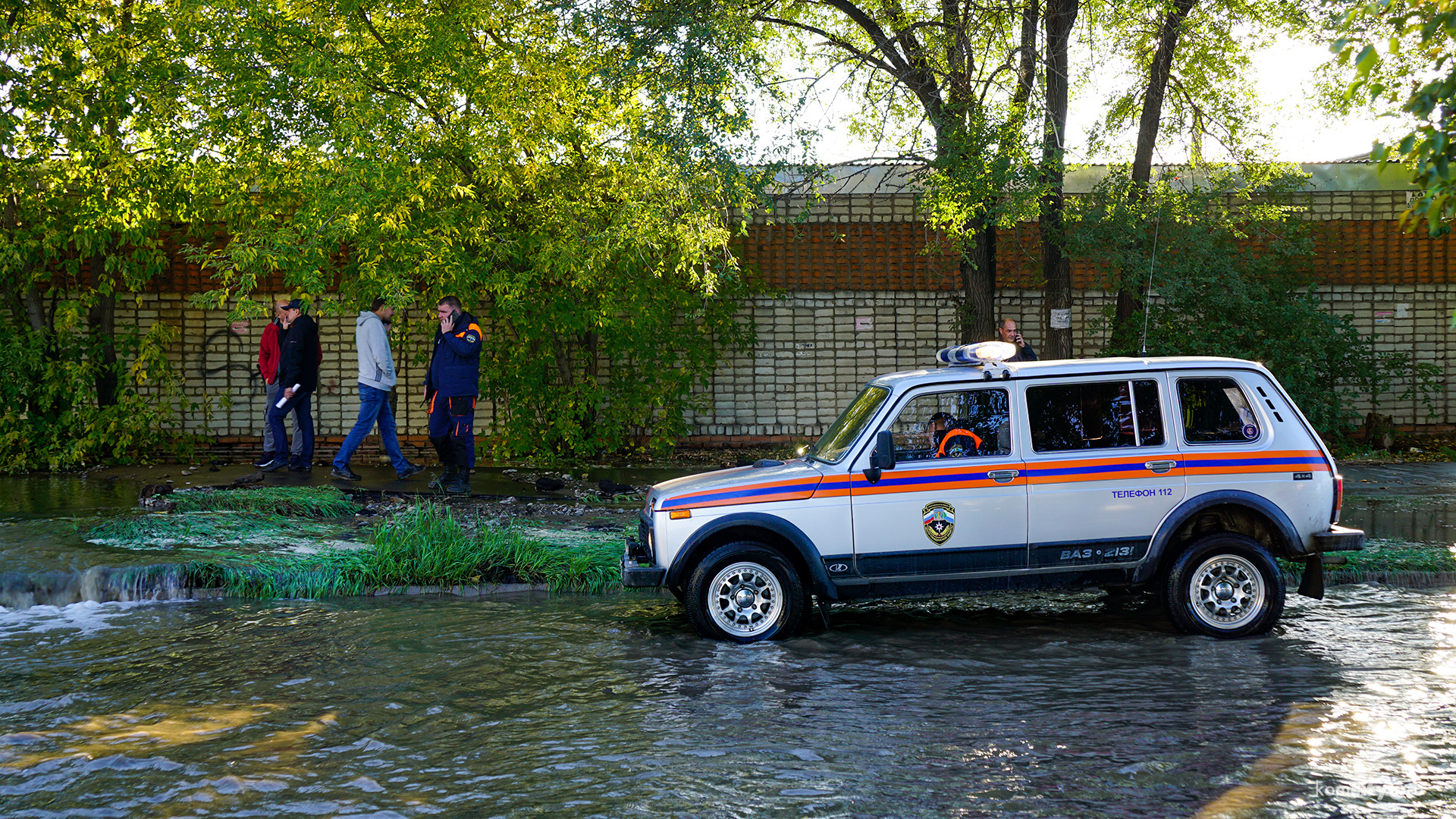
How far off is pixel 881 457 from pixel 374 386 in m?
7.40

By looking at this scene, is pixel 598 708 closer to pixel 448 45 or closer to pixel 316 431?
pixel 448 45

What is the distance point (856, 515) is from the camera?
6805 mm

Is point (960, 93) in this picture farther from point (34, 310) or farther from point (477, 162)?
point (34, 310)

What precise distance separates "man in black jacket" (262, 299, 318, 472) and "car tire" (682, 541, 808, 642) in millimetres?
7478

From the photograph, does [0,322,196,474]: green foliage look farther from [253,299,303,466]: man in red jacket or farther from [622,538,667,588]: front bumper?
[622,538,667,588]: front bumper

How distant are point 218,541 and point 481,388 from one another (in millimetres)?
5823

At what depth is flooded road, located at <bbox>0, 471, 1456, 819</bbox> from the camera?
4.52 meters

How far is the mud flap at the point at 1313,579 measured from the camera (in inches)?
278

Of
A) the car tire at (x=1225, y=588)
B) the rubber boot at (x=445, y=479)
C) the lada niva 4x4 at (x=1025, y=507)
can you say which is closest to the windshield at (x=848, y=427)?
the lada niva 4x4 at (x=1025, y=507)

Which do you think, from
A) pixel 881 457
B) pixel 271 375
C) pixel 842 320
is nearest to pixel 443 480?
pixel 271 375

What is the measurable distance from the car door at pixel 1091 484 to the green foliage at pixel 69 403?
475 inches

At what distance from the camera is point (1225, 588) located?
22.7 ft

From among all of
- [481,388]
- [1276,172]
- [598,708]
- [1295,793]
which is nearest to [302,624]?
[598,708]

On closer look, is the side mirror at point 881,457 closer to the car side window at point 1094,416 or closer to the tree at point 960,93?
the car side window at point 1094,416
